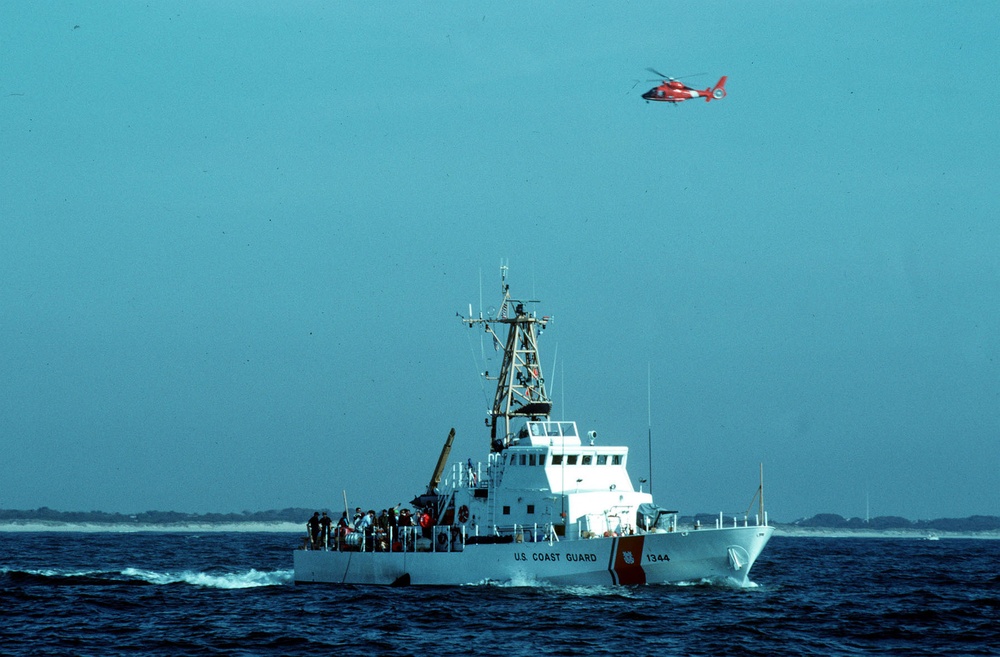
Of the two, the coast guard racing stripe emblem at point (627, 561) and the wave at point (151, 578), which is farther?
the wave at point (151, 578)

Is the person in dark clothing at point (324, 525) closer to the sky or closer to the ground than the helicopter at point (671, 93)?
closer to the ground

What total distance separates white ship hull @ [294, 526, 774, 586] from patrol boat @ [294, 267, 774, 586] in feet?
0.10

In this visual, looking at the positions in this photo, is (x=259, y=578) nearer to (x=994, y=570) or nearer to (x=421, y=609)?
(x=421, y=609)

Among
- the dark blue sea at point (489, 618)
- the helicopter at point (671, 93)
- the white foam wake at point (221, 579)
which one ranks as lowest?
the dark blue sea at point (489, 618)

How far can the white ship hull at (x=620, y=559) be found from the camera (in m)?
38.7

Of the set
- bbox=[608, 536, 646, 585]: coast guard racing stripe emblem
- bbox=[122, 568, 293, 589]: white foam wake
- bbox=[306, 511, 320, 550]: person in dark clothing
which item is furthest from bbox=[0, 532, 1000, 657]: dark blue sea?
bbox=[306, 511, 320, 550]: person in dark clothing

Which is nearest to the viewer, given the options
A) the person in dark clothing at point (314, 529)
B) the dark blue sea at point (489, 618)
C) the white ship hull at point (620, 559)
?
the dark blue sea at point (489, 618)

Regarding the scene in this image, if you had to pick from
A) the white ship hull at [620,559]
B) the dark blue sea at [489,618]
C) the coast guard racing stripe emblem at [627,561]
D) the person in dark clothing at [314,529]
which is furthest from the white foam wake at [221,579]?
the coast guard racing stripe emblem at [627,561]

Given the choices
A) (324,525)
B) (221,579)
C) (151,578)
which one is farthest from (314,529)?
(151,578)

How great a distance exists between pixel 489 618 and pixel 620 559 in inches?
220

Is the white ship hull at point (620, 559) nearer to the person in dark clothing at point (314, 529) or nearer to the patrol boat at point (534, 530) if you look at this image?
the patrol boat at point (534, 530)

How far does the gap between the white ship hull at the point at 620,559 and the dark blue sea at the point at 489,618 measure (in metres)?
0.43

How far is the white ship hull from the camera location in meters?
38.7

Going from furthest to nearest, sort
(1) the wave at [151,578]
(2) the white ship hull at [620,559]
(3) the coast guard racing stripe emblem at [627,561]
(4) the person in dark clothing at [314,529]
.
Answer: (1) the wave at [151,578] → (4) the person in dark clothing at [314,529] → (2) the white ship hull at [620,559] → (3) the coast guard racing stripe emblem at [627,561]
